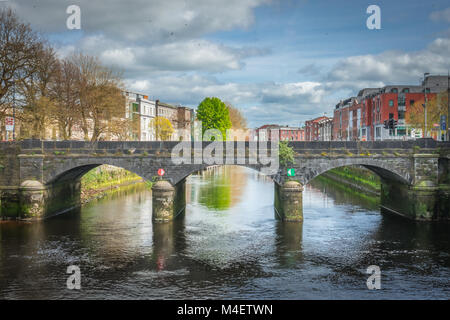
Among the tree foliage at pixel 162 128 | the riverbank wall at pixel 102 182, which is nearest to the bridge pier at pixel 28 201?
the riverbank wall at pixel 102 182

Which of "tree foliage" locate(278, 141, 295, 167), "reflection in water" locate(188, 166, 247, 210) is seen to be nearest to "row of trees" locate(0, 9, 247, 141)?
"reflection in water" locate(188, 166, 247, 210)

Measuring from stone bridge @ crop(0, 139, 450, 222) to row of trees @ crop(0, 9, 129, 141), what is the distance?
901 centimetres

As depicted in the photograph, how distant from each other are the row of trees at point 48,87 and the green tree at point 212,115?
3646 centimetres

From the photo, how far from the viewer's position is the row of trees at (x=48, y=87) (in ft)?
150

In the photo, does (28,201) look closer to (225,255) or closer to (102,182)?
(225,255)

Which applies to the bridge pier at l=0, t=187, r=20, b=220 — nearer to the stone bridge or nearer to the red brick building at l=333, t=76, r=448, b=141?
the stone bridge

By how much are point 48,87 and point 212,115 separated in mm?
47278

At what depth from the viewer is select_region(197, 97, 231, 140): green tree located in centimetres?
9775

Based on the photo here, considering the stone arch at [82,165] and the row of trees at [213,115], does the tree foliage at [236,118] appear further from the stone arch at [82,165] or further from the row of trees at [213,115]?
the stone arch at [82,165]

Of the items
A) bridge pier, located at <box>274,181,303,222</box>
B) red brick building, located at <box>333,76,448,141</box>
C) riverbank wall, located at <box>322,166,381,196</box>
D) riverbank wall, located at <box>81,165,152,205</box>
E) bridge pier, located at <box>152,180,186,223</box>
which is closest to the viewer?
bridge pier, located at <box>274,181,303,222</box>

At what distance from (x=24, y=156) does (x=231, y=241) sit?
71.6 feet

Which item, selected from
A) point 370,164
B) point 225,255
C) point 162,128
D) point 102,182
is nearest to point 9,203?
point 102,182
